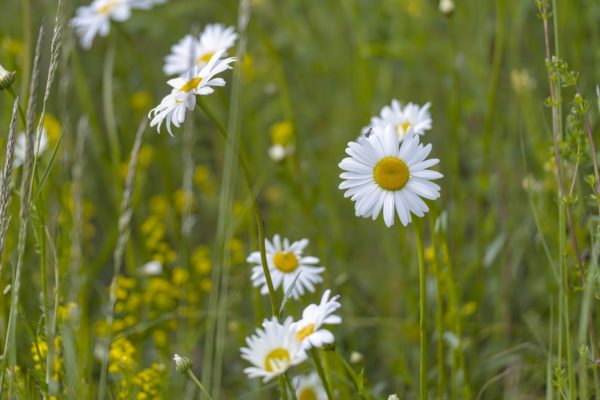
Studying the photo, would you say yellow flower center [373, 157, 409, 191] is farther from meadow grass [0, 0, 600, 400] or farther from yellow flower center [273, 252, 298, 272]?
yellow flower center [273, 252, 298, 272]

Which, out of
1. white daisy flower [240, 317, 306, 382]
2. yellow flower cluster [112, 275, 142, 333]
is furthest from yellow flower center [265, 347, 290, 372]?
yellow flower cluster [112, 275, 142, 333]

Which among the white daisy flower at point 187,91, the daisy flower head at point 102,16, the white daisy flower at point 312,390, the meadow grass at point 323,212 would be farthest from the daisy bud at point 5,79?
the daisy flower head at point 102,16

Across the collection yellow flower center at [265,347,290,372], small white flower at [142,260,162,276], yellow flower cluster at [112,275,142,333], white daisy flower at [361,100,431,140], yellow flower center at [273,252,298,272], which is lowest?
yellow flower center at [265,347,290,372]

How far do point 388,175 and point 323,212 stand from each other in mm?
1381

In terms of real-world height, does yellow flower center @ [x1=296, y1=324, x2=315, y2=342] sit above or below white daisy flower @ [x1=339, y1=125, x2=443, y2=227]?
below

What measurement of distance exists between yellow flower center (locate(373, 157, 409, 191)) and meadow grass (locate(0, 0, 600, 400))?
0.48 ft

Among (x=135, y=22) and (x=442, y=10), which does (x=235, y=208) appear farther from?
(x=442, y=10)

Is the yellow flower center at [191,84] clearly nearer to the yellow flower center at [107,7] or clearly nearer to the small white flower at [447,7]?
the small white flower at [447,7]

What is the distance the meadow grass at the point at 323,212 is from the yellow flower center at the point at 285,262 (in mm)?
60

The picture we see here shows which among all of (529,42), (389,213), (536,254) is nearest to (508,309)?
(536,254)

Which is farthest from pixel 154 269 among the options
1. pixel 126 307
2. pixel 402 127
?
pixel 402 127

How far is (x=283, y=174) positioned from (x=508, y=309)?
2.29 ft

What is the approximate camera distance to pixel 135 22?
2.97 meters

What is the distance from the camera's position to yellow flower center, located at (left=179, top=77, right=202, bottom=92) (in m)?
1.21
